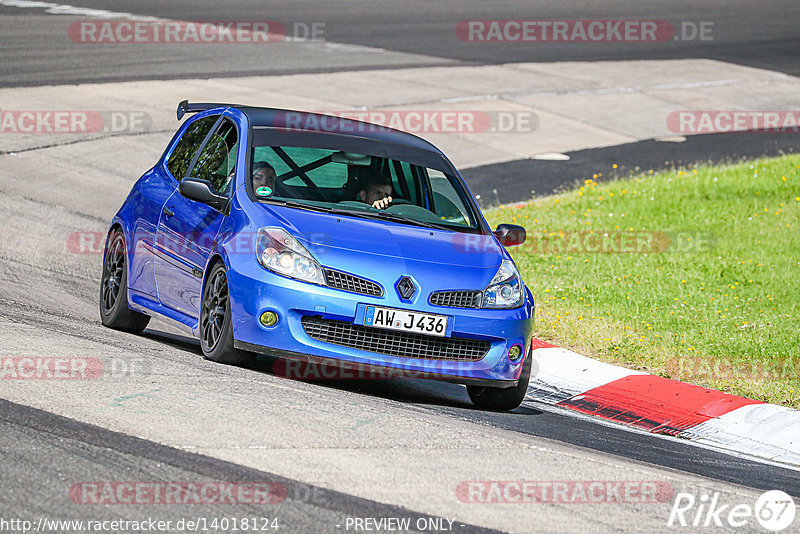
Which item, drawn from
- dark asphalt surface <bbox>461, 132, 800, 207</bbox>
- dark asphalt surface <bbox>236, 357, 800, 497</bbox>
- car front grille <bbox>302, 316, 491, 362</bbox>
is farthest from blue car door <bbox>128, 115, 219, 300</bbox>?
dark asphalt surface <bbox>461, 132, 800, 207</bbox>

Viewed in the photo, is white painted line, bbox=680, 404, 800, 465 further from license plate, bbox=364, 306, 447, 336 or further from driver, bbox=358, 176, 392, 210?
driver, bbox=358, 176, 392, 210

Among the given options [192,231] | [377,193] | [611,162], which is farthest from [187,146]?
[611,162]

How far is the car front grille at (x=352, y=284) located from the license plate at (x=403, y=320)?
99 mm

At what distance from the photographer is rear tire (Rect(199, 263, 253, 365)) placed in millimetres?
7250

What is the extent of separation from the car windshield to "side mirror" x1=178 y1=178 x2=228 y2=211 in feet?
0.79

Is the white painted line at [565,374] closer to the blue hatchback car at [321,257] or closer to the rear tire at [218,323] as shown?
the blue hatchback car at [321,257]

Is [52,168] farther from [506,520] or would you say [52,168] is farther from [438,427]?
[506,520]

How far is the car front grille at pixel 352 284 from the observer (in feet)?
22.9

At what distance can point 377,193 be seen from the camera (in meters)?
8.28

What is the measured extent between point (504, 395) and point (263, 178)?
2125mm

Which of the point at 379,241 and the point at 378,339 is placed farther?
the point at 379,241

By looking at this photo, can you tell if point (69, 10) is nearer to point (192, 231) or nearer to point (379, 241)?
point (192, 231)

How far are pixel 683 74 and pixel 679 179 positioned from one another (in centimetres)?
1043

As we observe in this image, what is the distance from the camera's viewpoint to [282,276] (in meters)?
7.03
